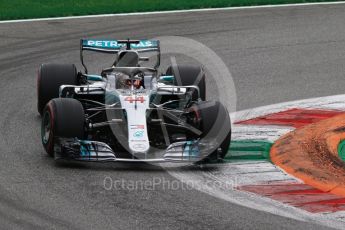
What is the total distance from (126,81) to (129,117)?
1.14 meters

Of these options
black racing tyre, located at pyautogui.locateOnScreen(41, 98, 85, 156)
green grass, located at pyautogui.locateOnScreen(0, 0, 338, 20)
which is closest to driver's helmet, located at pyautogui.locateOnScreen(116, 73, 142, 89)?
black racing tyre, located at pyautogui.locateOnScreen(41, 98, 85, 156)

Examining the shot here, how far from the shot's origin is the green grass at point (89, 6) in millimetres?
22922

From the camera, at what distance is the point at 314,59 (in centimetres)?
1988

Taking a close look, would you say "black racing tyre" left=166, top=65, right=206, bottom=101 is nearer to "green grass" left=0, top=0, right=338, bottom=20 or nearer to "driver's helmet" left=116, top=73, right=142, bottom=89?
"driver's helmet" left=116, top=73, right=142, bottom=89

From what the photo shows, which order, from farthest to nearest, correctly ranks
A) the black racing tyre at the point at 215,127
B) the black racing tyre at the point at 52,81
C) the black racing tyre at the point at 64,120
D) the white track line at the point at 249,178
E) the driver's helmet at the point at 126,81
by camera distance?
the black racing tyre at the point at 52,81
the driver's helmet at the point at 126,81
the black racing tyre at the point at 215,127
the black racing tyre at the point at 64,120
the white track line at the point at 249,178

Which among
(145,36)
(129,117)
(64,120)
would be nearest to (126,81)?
(129,117)

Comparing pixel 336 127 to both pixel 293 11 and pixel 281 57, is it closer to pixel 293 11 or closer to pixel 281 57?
pixel 281 57

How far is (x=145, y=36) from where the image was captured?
21250 millimetres

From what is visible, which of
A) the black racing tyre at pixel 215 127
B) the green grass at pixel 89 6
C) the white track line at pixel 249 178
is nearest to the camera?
the white track line at pixel 249 178

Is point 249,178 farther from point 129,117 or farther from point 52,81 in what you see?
point 52,81

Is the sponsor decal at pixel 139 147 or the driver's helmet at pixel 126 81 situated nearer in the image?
the sponsor decal at pixel 139 147

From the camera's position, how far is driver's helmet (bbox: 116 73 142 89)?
1413cm

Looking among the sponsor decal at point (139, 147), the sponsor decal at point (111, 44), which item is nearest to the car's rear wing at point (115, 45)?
the sponsor decal at point (111, 44)

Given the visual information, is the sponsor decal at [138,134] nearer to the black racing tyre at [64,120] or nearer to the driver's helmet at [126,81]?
the black racing tyre at [64,120]
